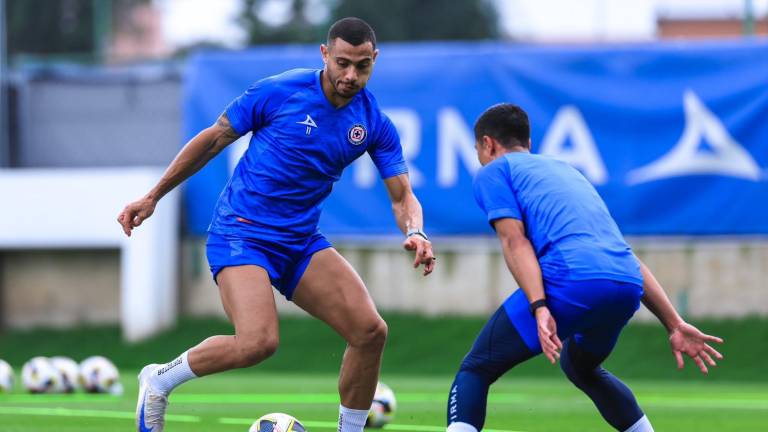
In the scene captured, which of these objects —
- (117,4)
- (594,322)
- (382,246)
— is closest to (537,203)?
(594,322)

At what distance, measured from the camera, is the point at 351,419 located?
7.97m

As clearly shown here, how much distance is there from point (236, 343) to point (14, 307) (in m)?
16.2

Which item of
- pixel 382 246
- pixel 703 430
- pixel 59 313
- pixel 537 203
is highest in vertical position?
pixel 537 203

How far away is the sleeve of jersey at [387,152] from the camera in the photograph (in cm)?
810

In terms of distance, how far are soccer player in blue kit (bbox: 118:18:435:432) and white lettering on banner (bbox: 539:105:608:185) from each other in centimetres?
1216

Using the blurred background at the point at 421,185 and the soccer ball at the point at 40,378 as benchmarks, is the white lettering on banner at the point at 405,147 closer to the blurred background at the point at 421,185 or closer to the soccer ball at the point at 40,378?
the blurred background at the point at 421,185

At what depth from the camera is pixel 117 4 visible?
187ft

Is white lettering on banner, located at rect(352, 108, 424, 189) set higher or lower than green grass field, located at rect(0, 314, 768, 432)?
higher

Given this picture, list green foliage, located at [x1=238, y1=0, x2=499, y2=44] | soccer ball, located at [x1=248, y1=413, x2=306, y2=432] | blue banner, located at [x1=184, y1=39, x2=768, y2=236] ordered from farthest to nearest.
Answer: green foliage, located at [x1=238, y1=0, x2=499, y2=44] → blue banner, located at [x1=184, y1=39, x2=768, y2=236] → soccer ball, located at [x1=248, y1=413, x2=306, y2=432]

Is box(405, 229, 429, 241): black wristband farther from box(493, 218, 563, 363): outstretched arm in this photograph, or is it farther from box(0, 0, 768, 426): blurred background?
box(0, 0, 768, 426): blurred background

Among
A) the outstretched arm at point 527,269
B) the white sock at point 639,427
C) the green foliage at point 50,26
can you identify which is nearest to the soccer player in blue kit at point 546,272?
the outstretched arm at point 527,269

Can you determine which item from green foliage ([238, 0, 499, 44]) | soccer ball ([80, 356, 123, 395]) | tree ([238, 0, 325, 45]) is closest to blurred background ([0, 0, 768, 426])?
soccer ball ([80, 356, 123, 395])

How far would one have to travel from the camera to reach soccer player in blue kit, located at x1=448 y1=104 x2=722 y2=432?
23.0 feet

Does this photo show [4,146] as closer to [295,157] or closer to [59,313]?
[59,313]
